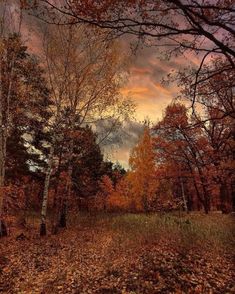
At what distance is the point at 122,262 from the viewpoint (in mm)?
9688

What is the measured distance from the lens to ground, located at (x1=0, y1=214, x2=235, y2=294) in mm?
7996

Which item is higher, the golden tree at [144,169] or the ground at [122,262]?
the golden tree at [144,169]

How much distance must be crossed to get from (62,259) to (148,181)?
1992cm

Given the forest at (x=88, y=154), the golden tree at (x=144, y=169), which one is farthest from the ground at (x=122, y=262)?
the golden tree at (x=144, y=169)

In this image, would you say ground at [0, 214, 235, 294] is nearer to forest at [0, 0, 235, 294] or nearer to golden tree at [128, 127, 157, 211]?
forest at [0, 0, 235, 294]

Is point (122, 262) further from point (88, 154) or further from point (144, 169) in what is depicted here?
point (144, 169)


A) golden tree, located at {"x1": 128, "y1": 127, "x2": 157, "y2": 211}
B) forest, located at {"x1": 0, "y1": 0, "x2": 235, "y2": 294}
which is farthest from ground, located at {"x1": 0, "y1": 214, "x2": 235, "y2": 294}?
golden tree, located at {"x1": 128, "y1": 127, "x2": 157, "y2": 211}

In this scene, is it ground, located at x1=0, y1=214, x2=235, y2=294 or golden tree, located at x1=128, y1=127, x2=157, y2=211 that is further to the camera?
golden tree, located at x1=128, y1=127, x2=157, y2=211

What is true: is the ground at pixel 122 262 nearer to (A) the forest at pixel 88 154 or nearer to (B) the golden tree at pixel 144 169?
(A) the forest at pixel 88 154

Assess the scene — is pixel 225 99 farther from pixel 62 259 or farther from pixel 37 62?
pixel 62 259

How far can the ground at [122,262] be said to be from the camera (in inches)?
315

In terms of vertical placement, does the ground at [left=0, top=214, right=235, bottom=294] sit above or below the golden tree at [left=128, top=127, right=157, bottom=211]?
below

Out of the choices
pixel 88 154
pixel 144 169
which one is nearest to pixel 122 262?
pixel 88 154

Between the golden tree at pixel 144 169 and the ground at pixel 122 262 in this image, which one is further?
the golden tree at pixel 144 169
